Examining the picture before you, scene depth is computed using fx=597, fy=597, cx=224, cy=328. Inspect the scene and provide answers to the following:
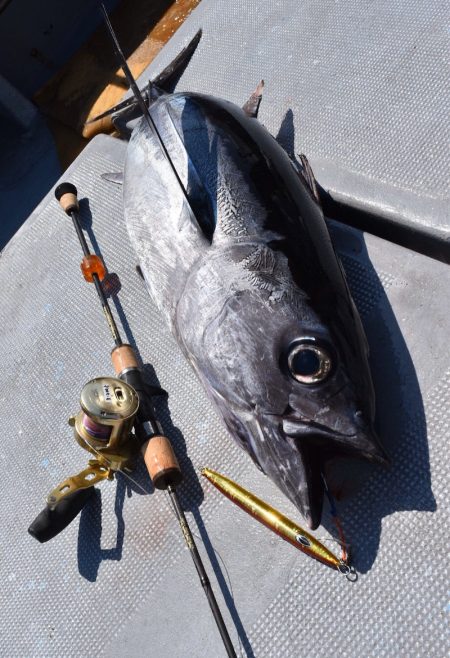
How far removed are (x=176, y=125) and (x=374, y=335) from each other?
1006 mm

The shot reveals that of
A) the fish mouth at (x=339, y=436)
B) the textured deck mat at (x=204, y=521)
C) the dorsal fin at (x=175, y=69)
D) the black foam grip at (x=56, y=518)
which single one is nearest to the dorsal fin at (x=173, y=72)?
the dorsal fin at (x=175, y=69)

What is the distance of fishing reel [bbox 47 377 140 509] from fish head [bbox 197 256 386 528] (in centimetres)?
39

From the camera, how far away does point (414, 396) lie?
1.71 metres

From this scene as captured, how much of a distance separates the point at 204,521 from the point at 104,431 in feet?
1.38

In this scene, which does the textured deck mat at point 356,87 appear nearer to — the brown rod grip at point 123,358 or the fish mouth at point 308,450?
the fish mouth at point 308,450

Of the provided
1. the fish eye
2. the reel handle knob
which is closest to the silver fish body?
the fish eye

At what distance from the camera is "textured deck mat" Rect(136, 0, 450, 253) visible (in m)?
2.07

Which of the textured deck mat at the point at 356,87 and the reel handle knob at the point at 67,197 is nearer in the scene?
the textured deck mat at the point at 356,87

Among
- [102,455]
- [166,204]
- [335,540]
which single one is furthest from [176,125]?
[335,540]

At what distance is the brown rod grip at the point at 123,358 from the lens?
2100mm

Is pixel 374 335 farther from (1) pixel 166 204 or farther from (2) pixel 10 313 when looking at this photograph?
(2) pixel 10 313

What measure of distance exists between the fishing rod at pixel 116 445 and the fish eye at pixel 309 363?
562mm

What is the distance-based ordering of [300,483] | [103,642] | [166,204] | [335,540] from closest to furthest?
[300,483]
[335,540]
[103,642]
[166,204]

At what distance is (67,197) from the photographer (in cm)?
264
